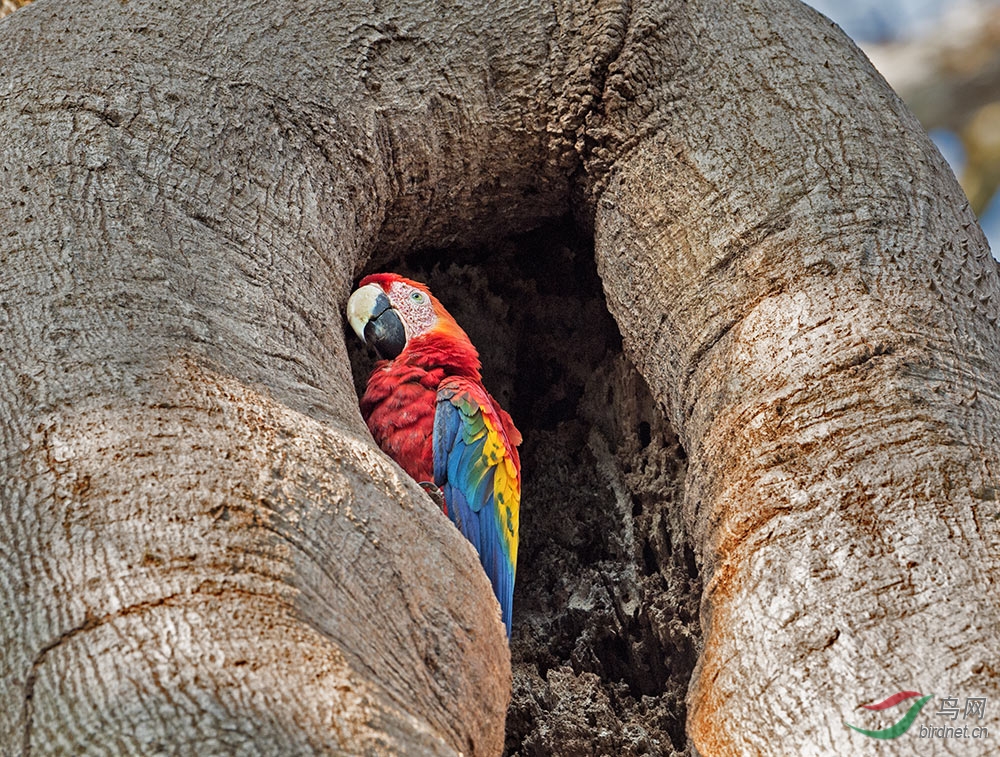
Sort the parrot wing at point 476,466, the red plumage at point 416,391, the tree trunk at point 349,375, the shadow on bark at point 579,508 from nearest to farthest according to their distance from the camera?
the tree trunk at point 349,375 → the shadow on bark at point 579,508 → the parrot wing at point 476,466 → the red plumage at point 416,391

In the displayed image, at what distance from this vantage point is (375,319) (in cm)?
248

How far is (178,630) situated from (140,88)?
1165 mm

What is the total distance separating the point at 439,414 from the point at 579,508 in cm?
42

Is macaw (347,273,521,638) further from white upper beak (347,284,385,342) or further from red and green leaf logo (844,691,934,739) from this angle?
red and green leaf logo (844,691,934,739)

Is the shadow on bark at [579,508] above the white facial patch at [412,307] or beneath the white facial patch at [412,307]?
beneath

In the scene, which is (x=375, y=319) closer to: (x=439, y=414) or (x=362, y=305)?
(x=362, y=305)

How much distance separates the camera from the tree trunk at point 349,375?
1253mm

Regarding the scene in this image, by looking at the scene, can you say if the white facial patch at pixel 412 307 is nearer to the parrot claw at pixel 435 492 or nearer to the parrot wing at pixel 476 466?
Answer: the parrot wing at pixel 476 466

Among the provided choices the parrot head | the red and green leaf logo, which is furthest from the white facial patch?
the red and green leaf logo

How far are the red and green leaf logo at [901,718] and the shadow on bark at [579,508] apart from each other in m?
0.53

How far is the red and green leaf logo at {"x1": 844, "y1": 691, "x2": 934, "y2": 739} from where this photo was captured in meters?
1.36

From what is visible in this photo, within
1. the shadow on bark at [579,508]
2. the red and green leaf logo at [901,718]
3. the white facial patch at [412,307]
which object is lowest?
the red and green leaf logo at [901,718]

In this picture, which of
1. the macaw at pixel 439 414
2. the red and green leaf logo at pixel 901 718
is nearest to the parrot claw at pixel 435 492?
the macaw at pixel 439 414

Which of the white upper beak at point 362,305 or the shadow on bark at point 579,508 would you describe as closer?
the shadow on bark at point 579,508
